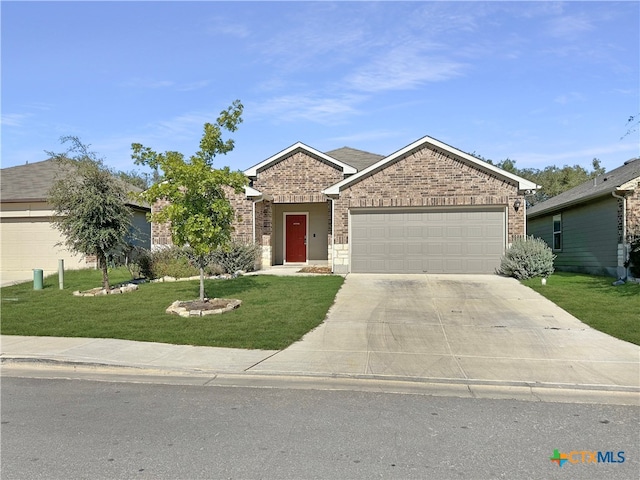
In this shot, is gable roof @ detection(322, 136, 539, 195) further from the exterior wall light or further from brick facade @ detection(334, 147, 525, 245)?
the exterior wall light

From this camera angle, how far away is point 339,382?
6.82 meters

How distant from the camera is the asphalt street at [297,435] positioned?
4.09 metres

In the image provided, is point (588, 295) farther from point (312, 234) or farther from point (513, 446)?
point (312, 234)

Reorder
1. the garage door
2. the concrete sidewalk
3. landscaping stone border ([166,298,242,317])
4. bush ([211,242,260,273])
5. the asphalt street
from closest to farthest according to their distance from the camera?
the asphalt street, the concrete sidewalk, landscaping stone border ([166,298,242,317]), the garage door, bush ([211,242,260,273])

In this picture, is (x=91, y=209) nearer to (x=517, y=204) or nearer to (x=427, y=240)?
(x=427, y=240)

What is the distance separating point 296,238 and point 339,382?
1650 cm

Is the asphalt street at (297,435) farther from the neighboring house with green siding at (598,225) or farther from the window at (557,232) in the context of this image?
the window at (557,232)

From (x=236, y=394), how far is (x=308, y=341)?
9.98 feet

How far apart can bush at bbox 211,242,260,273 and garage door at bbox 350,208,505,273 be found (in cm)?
388

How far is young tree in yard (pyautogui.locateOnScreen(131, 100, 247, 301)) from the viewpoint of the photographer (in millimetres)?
11594

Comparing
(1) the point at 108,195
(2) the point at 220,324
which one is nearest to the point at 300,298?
(2) the point at 220,324

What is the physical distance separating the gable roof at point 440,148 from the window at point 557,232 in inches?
250

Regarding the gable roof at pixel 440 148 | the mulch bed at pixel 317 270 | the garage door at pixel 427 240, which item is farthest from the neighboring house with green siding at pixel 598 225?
the mulch bed at pixel 317 270

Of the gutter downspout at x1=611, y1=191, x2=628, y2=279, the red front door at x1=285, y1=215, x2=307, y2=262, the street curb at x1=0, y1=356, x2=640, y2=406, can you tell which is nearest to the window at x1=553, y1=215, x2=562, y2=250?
the gutter downspout at x1=611, y1=191, x2=628, y2=279
